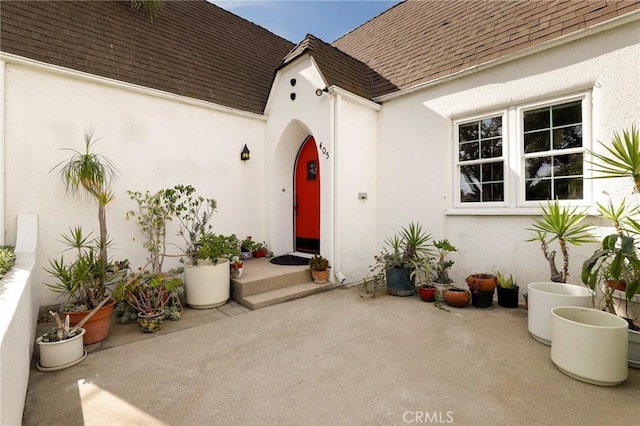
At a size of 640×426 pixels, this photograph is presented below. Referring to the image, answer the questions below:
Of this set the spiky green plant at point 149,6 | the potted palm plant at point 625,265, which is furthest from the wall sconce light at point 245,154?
the potted palm plant at point 625,265

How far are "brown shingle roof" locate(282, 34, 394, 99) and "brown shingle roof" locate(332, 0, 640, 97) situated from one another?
9.6 inches

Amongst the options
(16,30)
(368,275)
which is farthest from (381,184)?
(16,30)

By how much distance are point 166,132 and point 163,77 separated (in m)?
1.14

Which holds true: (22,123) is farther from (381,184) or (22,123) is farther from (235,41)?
(381,184)

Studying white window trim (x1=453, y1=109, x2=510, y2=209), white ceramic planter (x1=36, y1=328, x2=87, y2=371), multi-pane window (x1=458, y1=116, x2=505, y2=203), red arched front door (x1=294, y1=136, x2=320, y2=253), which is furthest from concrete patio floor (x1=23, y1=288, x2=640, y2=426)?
red arched front door (x1=294, y1=136, x2=320, y2=253)

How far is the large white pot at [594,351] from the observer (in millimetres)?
2584

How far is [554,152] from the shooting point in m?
4.50

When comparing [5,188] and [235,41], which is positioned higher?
[235,41]

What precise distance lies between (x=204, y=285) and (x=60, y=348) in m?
1.90

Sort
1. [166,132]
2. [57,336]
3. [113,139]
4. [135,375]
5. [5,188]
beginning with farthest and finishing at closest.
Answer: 1. [166,132]
2. [113,139]
3. [5,188]
4. [57,336]
5. [135,375]

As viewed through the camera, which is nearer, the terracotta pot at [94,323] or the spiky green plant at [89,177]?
the terracotta pot at [94,323]

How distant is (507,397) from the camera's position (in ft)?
8.14

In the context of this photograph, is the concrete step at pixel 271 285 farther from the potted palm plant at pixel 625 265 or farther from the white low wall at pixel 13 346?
the potted palm plant at pixel 625 265

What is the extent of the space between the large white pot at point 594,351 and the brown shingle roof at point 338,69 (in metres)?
5.15
